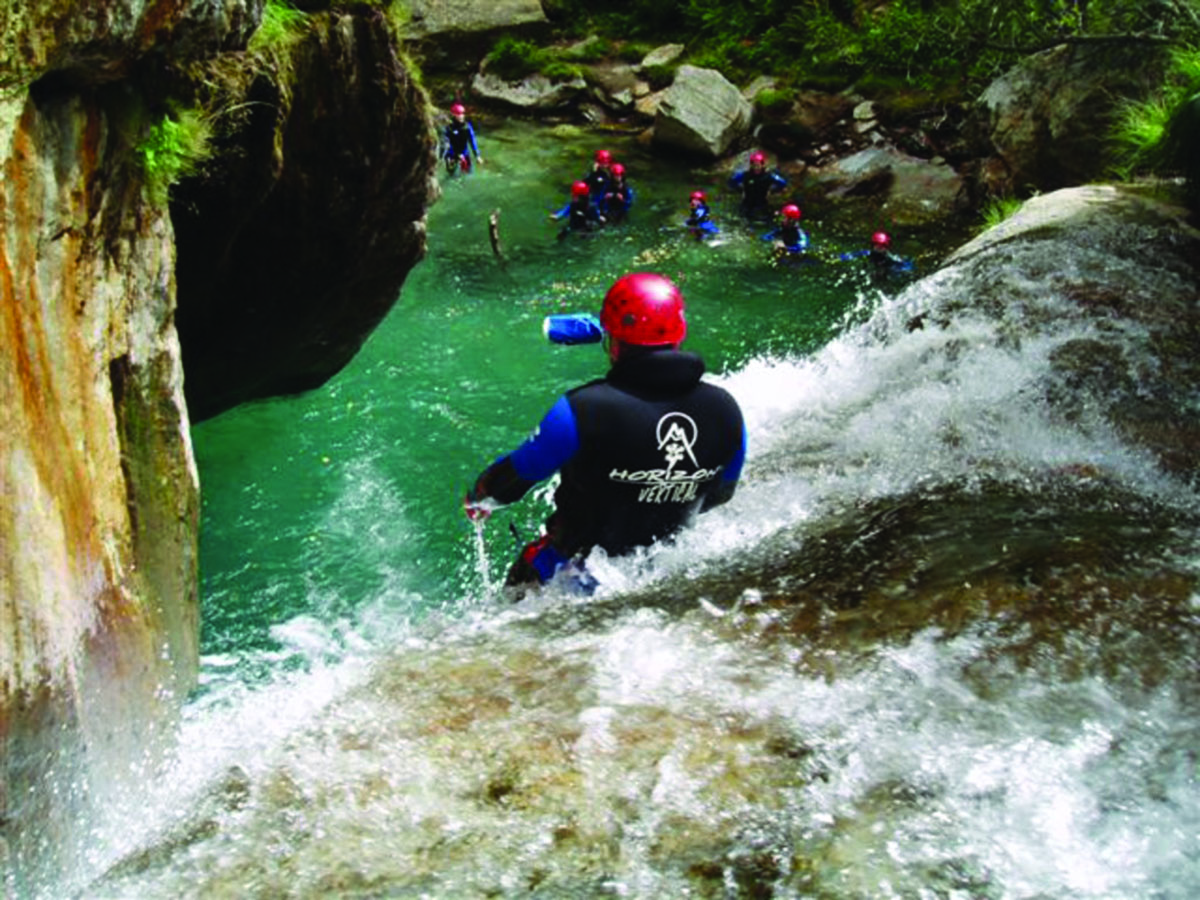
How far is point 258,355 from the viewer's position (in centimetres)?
843

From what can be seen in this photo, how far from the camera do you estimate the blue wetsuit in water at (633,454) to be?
4.27 meters

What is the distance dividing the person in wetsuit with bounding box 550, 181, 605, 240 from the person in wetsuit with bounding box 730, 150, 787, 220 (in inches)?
94.8

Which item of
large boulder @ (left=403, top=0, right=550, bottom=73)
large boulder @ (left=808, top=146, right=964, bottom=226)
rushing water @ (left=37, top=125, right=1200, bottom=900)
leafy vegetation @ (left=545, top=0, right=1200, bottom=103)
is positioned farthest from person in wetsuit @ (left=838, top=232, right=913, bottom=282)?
large boulder @ (left=403, top=0, right=550, bottom=73)

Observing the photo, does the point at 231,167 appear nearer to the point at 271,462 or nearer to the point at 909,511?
the point at 271,462

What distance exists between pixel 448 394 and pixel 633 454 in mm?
6082

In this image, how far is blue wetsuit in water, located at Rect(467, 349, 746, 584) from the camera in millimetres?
4270

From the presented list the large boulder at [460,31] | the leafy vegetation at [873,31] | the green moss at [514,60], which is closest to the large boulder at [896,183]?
the leafy vegetation at [873,31]

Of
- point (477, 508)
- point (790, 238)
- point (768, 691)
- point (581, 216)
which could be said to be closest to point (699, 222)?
point (790, 238)

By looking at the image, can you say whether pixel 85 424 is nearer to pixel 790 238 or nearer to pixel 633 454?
pixel 633 454

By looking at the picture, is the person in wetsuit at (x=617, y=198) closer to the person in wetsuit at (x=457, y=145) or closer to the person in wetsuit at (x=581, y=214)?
the person in wetsuit at (x=581, y=214)

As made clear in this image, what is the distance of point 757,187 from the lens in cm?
1647

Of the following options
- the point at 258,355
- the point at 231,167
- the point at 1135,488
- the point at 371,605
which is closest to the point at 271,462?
the point at 258,355

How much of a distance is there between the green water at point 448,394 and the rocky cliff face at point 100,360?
6.49 feet

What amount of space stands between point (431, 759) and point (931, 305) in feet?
21.1
